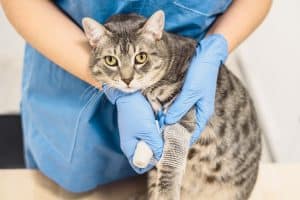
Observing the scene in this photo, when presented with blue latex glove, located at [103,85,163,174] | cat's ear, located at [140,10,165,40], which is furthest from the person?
cat's ear, located at [140,10,165,40]

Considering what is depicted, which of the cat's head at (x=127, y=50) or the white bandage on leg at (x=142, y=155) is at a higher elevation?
the cat's head at (x=127, y=50)

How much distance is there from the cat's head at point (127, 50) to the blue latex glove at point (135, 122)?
1.1 inches

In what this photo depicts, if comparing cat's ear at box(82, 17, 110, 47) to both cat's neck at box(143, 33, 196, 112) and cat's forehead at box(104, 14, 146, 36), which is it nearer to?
cat's forehead at box(104, 14, 146, 36)

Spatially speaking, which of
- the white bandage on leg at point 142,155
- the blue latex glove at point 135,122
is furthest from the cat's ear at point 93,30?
the white bandage on leg at point 142,155

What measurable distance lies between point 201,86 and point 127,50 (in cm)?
17

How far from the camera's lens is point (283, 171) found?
119 cm

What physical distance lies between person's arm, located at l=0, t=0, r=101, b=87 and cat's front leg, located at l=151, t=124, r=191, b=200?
0.63ft

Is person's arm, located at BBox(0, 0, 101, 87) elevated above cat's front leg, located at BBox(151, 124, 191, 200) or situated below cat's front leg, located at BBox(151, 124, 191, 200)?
above

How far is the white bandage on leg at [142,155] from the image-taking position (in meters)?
0.94

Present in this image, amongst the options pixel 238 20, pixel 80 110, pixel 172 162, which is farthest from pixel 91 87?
pixel 238 20

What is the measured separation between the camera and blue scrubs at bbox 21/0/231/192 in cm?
102

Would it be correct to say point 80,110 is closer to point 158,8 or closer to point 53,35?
point 53,35

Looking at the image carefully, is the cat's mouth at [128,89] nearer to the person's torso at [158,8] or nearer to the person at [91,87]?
the person at [91,87]

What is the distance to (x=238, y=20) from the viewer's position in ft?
3.52
